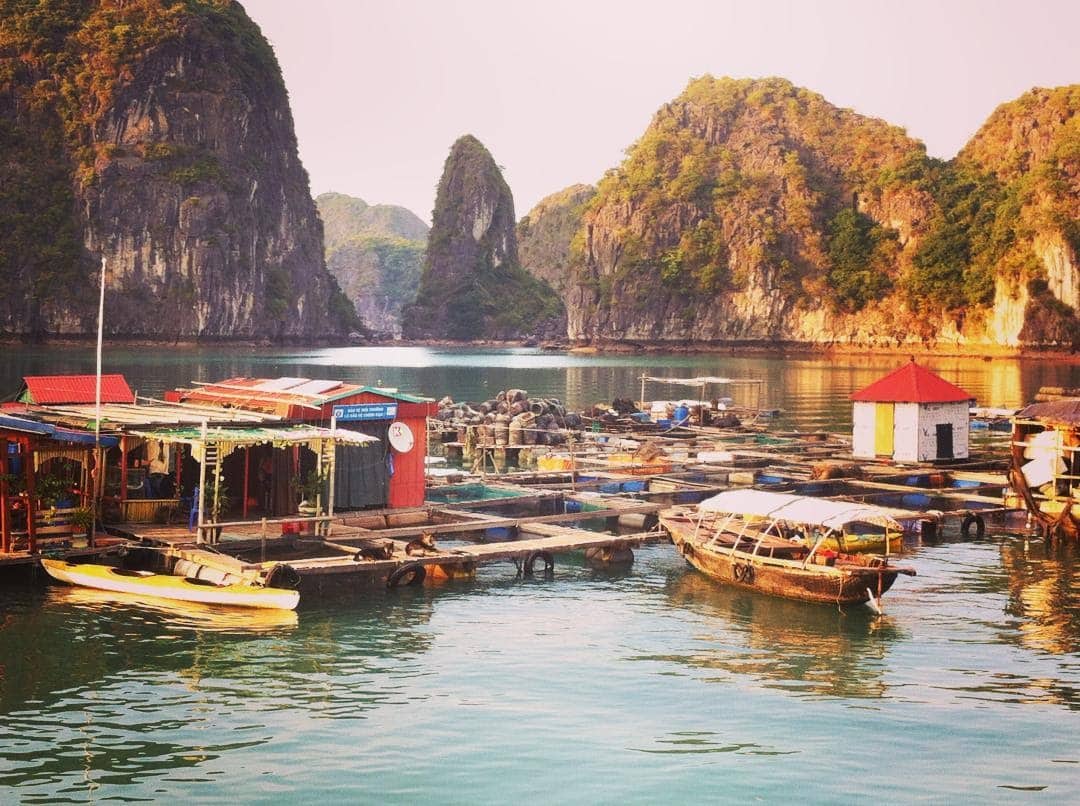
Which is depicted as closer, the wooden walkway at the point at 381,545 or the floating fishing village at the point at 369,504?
the wooden walkway at the point at 381,545

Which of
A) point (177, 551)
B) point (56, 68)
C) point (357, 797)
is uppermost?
point (56, 68)

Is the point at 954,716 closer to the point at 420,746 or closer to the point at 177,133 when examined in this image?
the point at 420,746

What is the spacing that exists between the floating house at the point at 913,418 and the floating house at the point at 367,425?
17.1 m

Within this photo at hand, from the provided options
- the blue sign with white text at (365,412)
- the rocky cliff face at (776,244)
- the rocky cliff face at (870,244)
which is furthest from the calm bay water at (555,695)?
the rocky cliff face at (776,244)

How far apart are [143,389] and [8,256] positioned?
103254mm

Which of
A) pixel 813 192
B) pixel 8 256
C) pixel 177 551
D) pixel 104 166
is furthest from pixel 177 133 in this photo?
pixel 177 551

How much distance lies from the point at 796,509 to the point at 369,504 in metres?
9.18

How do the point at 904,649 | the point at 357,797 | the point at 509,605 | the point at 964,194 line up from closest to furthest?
the point at 357,797 → the point at 904,649 → the point at 509,605 → the point at 964,194

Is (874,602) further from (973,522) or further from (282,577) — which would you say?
(973,522)

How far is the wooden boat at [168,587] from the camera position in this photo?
2078 centimetres

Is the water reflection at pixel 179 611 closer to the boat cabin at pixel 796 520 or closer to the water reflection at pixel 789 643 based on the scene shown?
the water reflection at pixel 789 643

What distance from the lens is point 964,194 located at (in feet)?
538

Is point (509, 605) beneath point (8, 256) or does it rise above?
beneath

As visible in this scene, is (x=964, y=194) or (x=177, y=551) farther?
(x=964, y=194)
